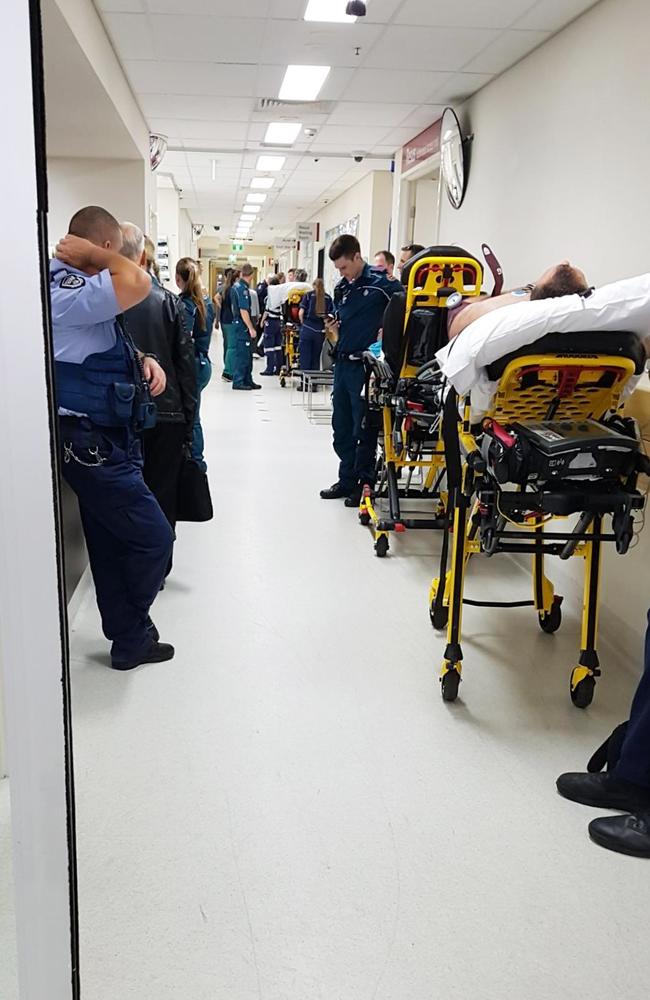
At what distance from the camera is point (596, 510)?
2.29 meters

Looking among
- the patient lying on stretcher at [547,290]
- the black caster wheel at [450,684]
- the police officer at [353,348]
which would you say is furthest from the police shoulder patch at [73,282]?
the police officer at [353,348]

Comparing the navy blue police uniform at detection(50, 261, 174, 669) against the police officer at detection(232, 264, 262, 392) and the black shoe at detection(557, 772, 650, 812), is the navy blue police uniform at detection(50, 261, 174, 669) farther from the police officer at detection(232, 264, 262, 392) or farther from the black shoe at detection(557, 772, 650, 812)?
the police officer at detection(232, 264, 262, 392)

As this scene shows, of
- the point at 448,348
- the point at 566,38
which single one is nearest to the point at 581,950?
the point at 448,348

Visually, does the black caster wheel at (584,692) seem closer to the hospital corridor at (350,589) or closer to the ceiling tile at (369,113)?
the hospital corridor at (350,589)

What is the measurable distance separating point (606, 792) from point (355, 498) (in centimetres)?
316

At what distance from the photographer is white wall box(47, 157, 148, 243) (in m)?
8.21

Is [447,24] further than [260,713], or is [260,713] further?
[447,24]

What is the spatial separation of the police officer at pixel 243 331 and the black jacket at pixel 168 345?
7014mm

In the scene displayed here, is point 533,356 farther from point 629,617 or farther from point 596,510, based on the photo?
point 629,617

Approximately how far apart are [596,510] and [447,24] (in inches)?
150

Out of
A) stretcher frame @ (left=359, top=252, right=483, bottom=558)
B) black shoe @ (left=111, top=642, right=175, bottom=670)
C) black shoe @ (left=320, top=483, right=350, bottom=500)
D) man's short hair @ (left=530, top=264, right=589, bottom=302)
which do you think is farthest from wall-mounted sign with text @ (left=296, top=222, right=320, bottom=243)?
black shoe @ (left=111, top=642, right=175, bottom=670)

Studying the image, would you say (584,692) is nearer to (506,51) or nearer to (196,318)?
(196,318)

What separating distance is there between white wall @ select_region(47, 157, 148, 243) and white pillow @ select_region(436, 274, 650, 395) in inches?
271

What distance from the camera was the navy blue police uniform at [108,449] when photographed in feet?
7.23
